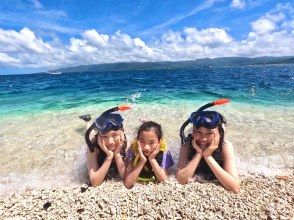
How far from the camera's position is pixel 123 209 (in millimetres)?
5621

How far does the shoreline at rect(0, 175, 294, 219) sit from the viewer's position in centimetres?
549

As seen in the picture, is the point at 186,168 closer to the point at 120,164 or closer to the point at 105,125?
the point at 120,164

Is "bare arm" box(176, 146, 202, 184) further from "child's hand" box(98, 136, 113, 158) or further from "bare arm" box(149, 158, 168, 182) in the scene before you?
"child's hand" box(98, 136, 113, 158)

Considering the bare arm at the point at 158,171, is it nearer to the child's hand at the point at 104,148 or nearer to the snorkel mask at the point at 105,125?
the child's hand at the point at 104,148

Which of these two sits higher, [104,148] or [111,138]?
[111,138]

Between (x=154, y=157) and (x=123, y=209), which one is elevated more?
(x=154, y=157)

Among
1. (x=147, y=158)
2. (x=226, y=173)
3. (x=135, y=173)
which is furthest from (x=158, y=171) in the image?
(x=226, y=173)

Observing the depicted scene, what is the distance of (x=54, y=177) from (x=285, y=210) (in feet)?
17.5

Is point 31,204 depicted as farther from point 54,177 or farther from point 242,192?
point 242,192

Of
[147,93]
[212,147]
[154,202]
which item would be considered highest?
[212,147]

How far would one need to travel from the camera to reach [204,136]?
20.9 ft

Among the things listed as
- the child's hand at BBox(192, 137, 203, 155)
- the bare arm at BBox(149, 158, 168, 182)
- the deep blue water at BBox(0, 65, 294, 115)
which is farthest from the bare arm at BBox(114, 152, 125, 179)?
the deep blue water at BBox(0, 65, 294, 115)

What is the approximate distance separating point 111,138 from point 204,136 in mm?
1889

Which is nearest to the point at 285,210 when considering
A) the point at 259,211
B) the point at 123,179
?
the point at 259,211
